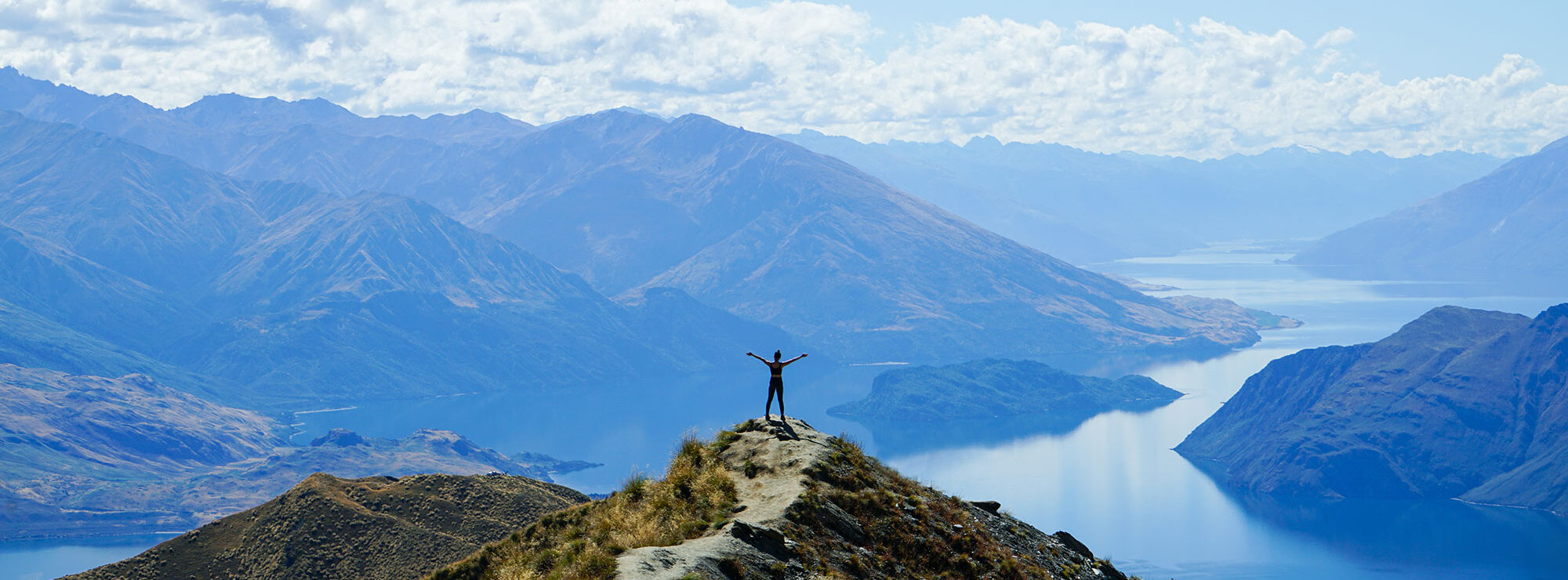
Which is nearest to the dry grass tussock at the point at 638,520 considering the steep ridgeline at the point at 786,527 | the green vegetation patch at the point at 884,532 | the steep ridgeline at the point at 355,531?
the steep ridgeline at the point at 786,527

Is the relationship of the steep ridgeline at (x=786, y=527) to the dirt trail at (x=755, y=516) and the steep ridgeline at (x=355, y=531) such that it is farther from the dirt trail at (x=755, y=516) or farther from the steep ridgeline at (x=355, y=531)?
the steep ridgeline at (x=355, y=531)

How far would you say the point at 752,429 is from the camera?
1545 inches

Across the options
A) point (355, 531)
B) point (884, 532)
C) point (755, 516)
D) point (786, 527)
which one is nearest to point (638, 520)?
point (755, 516)

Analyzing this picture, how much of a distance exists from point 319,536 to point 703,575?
50.3m

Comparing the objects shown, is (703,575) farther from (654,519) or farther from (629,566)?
(654,519)

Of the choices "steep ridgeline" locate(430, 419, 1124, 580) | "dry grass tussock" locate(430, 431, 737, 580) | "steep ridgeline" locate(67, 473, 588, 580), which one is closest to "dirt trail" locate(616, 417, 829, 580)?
"steep ridgeline" locate(430, 419, 1124, 580)

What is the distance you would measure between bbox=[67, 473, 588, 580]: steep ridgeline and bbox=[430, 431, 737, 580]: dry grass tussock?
25528mm

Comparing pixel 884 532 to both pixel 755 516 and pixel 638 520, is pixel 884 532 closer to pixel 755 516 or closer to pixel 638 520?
pixel 755 516

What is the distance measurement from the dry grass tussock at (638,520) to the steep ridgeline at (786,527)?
52 mm

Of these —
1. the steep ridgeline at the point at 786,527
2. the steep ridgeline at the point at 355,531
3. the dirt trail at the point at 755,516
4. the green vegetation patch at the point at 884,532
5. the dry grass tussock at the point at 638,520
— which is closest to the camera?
the dirt trail at the point at 755,516

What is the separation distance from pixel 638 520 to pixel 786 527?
3.56 m

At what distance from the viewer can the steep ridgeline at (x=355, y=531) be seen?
6619 cm

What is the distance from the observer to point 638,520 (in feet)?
99.3

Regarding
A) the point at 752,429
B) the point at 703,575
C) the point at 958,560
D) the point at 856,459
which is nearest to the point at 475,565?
the point at 752,429
